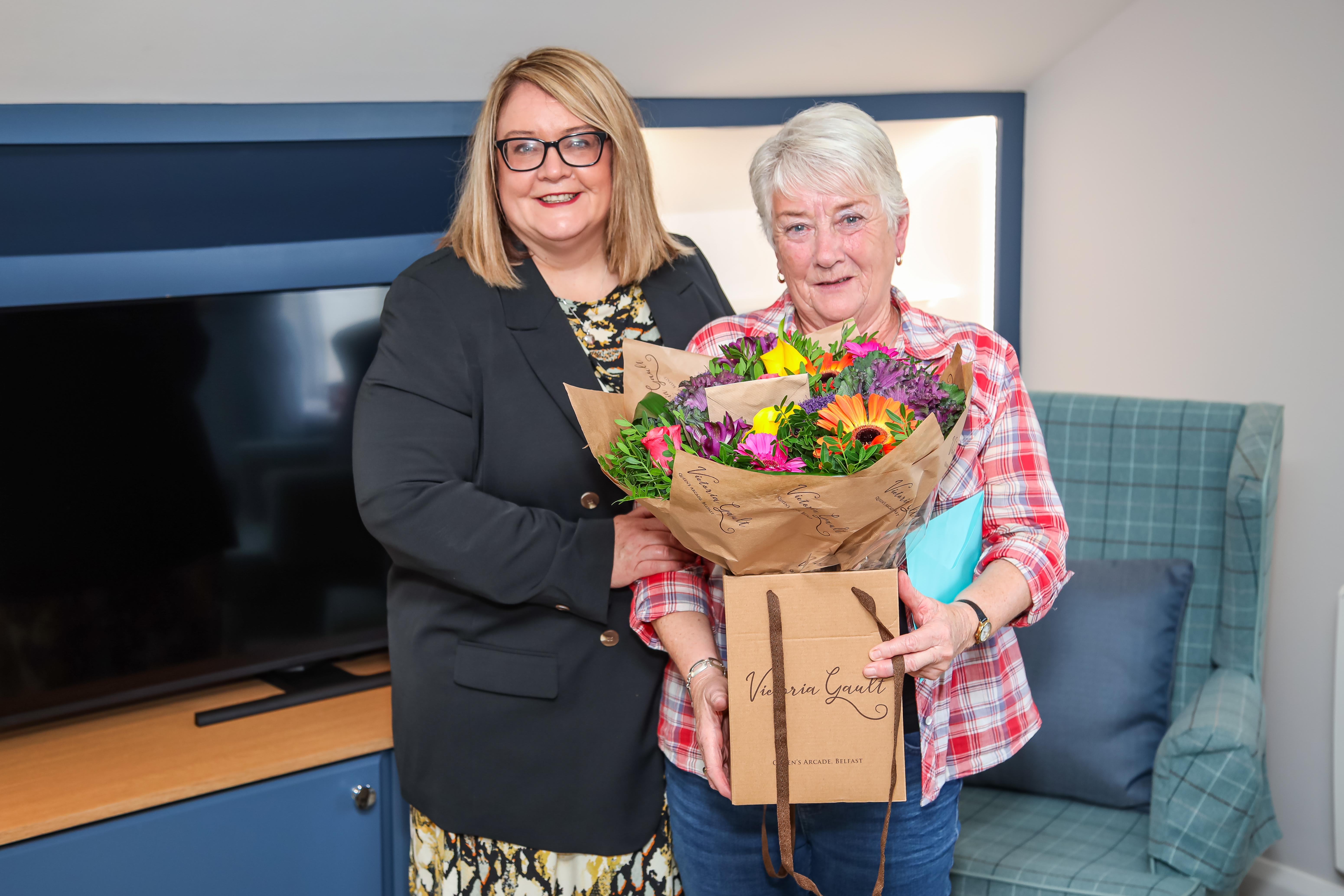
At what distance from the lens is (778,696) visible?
113cm

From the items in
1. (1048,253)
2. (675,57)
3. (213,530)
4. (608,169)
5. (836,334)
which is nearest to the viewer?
(836,334)

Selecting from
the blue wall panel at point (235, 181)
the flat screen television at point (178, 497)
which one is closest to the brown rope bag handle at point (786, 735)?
the flat screen television at point (178, 497)

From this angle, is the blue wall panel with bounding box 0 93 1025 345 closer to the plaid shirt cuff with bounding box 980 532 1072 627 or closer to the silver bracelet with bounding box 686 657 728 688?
the silver bracelet with bounding box 686 657 728 688

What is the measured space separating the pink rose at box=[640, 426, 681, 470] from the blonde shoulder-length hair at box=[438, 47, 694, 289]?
0.52m

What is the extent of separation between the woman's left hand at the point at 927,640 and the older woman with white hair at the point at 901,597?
0.05 meters

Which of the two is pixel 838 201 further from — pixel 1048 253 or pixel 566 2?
pixel 1048 253

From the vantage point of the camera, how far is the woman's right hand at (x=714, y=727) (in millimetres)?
1258

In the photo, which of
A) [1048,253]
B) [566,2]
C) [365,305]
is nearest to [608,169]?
[566,2]

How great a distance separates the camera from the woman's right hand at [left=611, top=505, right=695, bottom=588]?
142 centimetres

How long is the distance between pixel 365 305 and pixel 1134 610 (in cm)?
161

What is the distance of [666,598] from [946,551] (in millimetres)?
369

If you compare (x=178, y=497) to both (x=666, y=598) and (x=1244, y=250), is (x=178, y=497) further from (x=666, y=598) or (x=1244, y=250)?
(x=1244, y=250)

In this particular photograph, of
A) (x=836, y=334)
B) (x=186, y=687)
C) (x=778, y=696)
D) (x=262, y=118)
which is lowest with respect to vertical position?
(x=186, y=687)

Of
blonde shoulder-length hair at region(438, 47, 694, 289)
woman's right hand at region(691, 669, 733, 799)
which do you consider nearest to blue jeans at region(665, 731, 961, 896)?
woman's right hand at region(691, 669, 733, 799)
